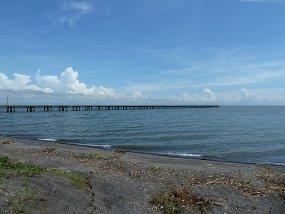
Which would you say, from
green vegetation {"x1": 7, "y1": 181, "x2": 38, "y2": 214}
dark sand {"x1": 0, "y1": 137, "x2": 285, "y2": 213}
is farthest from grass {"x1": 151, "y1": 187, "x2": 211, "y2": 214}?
green vegetation {"x1": 7, "y1": 181, "x2": 38, "y2": 214}

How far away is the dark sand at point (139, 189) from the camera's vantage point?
8578 millimetres

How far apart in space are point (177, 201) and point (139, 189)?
174 centimetres

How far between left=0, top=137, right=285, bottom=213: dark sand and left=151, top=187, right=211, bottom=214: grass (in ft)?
0.19

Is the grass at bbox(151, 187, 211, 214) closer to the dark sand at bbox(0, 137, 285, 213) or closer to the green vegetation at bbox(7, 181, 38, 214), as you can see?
the dark sand at bbox(0, 137, 285, 213)

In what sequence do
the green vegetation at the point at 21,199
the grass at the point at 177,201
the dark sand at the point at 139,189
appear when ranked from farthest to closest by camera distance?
the grass at the point at 177,201 < the dark sand at the point at 139,189 < the green vegetation at the point at 21,199

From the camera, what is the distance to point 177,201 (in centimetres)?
966

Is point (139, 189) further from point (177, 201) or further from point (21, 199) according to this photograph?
point (21, 199)

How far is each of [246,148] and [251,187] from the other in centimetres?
1594

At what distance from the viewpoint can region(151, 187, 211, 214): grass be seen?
9.16m

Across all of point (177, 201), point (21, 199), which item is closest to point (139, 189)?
point (177, 201)

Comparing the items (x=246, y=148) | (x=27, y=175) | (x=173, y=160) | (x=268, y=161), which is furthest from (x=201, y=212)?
(x=246, y=148)

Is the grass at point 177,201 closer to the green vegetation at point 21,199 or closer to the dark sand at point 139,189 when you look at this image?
the dark sand at point 139,189

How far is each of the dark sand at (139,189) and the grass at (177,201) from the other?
0.19ft

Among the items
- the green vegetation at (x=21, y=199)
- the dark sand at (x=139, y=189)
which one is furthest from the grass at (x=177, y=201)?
the green vegetation at (x=21, y=199)
